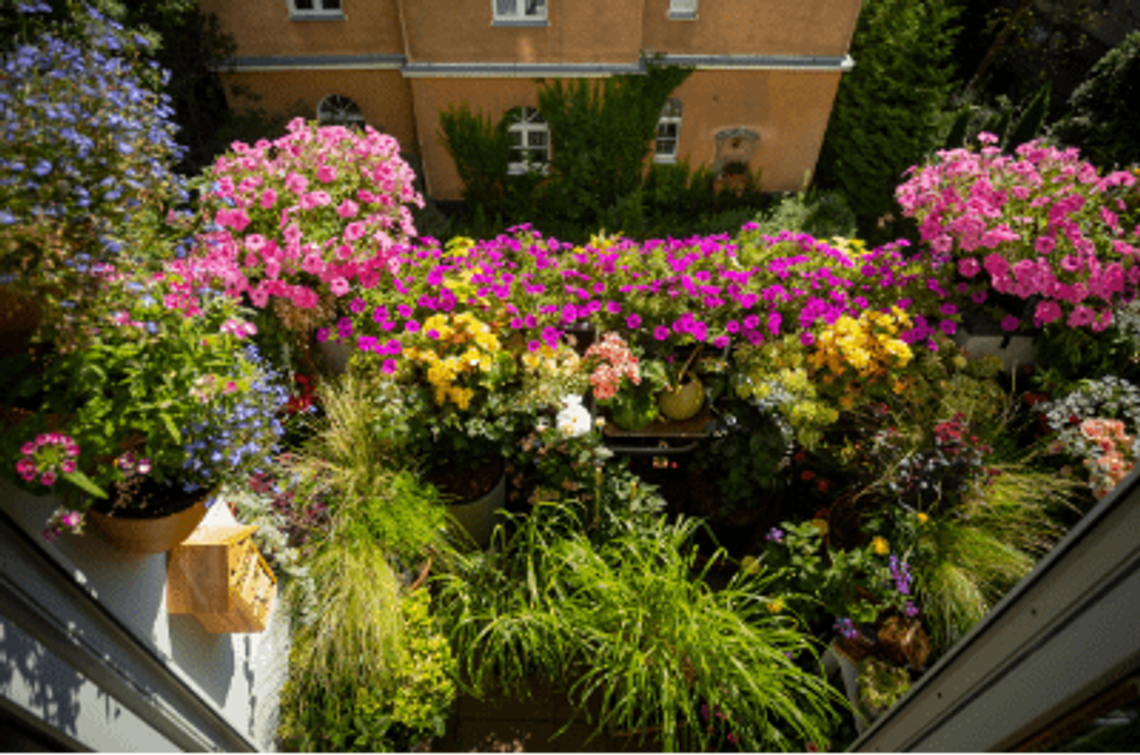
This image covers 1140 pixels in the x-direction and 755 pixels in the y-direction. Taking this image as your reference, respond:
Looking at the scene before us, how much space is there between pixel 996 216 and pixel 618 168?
17.0 feet

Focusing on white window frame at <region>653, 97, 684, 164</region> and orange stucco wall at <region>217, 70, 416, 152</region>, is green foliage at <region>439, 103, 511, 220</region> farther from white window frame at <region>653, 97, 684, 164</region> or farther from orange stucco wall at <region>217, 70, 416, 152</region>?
white window frame at <region>653, 97, 684, 164</region>

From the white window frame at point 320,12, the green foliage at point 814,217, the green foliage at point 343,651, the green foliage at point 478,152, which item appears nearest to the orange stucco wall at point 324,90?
the white window frame at point 320,12

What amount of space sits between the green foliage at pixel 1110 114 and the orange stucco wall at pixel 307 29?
9.13 metres

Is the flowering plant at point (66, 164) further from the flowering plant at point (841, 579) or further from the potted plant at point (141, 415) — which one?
the flowering plant at point (841, 579)

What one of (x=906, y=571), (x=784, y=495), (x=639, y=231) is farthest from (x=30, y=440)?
(x=639, y=231)

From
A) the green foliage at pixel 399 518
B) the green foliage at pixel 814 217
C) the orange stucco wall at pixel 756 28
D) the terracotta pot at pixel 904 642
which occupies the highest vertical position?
the orange stucco wall at pixel 756 28

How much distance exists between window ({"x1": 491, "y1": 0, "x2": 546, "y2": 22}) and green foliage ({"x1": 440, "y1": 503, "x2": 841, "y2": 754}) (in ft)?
21.0

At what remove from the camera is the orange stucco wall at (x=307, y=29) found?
7820 millimetres

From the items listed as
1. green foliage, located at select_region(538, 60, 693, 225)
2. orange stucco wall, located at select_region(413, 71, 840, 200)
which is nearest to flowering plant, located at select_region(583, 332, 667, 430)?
green foliage, located at select_region(538, 60, 693, 225)

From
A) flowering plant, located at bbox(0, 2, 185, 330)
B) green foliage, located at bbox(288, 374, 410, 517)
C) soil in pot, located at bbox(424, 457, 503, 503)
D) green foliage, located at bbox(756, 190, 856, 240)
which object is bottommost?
green foliage, located at bbox(756, 190, 856, 240)

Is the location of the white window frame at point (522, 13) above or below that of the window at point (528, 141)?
above

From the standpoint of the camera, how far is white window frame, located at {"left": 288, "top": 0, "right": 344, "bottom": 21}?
7.91m

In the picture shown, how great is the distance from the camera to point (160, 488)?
210 cm

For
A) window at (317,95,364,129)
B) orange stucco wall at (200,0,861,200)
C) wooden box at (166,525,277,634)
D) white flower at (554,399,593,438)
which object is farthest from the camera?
window at (317,95,364,129)
